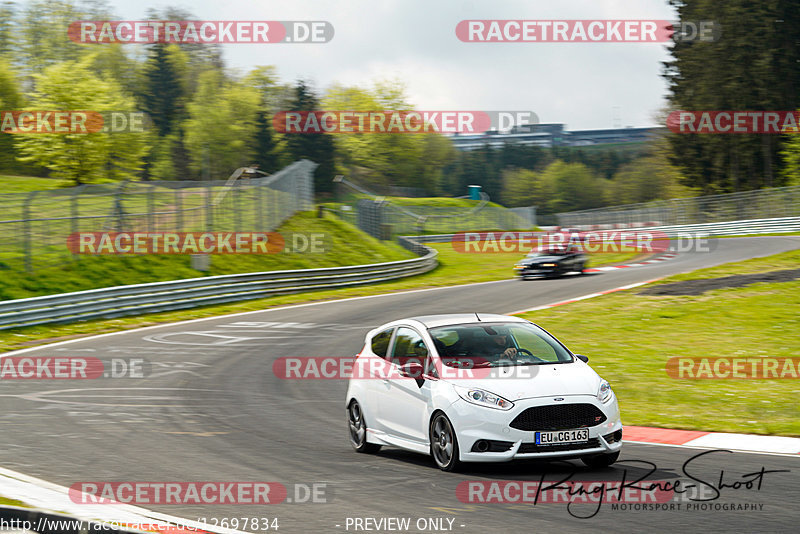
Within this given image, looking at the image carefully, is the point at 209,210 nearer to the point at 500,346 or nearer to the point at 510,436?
the point at 500,346

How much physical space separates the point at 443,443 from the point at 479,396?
0.66 meters

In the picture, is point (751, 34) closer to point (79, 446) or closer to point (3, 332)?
point (3, 332)

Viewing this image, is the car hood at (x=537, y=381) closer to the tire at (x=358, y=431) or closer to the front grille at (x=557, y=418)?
the front grille at (x=557, y=418)

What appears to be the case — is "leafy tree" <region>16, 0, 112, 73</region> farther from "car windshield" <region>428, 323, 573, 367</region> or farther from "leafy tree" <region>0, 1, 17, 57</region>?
"car windshield" <region>428, 323, 573, 367</region>

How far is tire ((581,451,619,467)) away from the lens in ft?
27.7

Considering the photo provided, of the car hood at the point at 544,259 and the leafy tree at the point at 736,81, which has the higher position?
the leafy tree at the point at 736,81

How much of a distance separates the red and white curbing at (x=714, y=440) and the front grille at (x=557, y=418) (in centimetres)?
220

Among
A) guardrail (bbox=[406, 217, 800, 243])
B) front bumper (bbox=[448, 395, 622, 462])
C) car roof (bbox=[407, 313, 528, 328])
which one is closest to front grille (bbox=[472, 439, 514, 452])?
front bumper (bbox=[448, 395, 622, 462])

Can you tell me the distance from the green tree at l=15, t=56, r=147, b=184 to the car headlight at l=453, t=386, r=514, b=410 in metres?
49.4

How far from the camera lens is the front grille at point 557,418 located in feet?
26.5

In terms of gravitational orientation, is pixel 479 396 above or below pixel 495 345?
below

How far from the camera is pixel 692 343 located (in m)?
17.9

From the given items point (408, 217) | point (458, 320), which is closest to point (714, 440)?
point (458, 320)

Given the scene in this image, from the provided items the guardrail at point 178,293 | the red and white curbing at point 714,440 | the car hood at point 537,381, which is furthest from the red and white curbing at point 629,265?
the car hood at point 537,381
